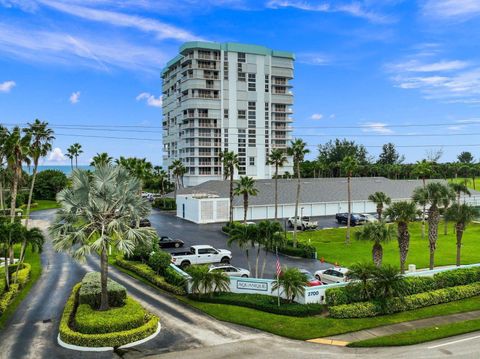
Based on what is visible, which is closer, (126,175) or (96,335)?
(96,335)

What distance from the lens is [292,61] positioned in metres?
126

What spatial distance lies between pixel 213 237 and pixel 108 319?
3357 centimetres

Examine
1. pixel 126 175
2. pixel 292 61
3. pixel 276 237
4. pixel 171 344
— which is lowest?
pixel 171 344

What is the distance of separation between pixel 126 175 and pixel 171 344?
385 inches

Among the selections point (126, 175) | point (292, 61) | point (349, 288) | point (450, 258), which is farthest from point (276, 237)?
point (292, 61)

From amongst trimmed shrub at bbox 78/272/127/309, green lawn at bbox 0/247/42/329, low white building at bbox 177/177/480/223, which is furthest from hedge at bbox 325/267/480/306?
low white building at bbox 177/177/480/223

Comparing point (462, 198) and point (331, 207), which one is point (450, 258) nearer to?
Result: point (331, 207)

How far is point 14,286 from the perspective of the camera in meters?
31.5

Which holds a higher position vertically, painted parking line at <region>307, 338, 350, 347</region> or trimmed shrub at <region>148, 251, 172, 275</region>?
trimmed shrub at <region>148, 251, 172, 275</region>

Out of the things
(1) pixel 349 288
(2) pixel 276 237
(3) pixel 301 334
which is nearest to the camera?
(3) pixel 301 334

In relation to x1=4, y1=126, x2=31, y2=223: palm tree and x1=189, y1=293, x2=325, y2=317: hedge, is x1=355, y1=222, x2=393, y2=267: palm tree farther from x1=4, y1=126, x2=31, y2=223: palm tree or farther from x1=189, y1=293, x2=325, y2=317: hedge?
x1=4, y1=126, x2=31, y2=223: palm tree

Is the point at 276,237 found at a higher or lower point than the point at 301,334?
higher

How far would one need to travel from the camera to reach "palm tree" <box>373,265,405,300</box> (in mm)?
26938

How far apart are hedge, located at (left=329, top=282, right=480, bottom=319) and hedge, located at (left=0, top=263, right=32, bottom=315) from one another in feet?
66.1
